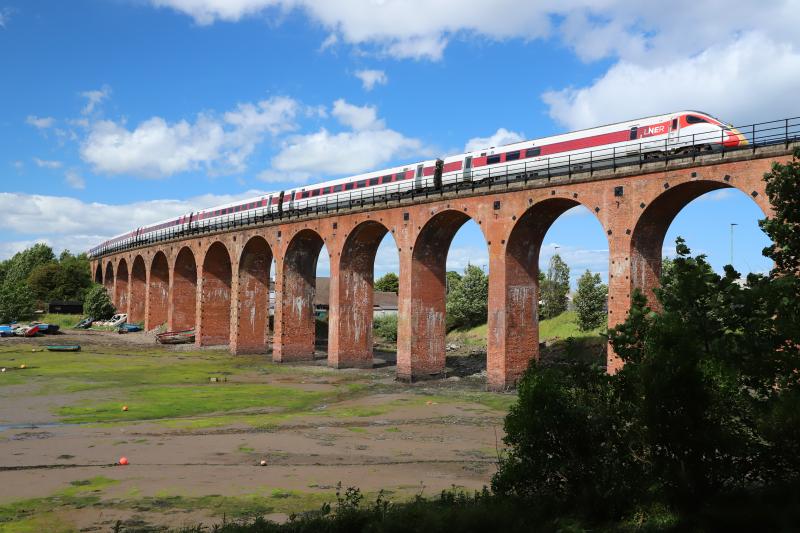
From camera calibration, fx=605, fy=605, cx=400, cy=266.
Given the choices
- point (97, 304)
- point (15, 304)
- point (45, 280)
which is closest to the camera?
point (15, 304)

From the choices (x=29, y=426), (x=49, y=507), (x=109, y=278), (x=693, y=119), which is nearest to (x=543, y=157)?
(x=693, y=119)

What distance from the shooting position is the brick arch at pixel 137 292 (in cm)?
7069

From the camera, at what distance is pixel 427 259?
32.9m

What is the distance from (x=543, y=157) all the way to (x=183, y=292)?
40189mm

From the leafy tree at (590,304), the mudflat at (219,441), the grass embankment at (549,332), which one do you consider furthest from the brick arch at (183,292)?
the leafy tree at (590,304)

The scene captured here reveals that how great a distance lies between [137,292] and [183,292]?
19.2 metres

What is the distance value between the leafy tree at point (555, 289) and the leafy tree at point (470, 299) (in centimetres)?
539

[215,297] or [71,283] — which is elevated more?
[71,283]

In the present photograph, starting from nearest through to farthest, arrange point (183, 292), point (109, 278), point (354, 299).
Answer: point (354, 299)
point (183, 292)
point (109, 278)

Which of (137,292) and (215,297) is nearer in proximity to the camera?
(215,297)

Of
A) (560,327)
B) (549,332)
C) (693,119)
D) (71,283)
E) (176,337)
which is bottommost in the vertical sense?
(176,337)

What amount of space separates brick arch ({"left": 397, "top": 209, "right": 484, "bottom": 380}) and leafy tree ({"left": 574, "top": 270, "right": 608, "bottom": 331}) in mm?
13147

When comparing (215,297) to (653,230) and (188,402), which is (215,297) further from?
(653,230)

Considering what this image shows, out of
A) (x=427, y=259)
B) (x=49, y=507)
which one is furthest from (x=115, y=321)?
(x=49, y=507)
